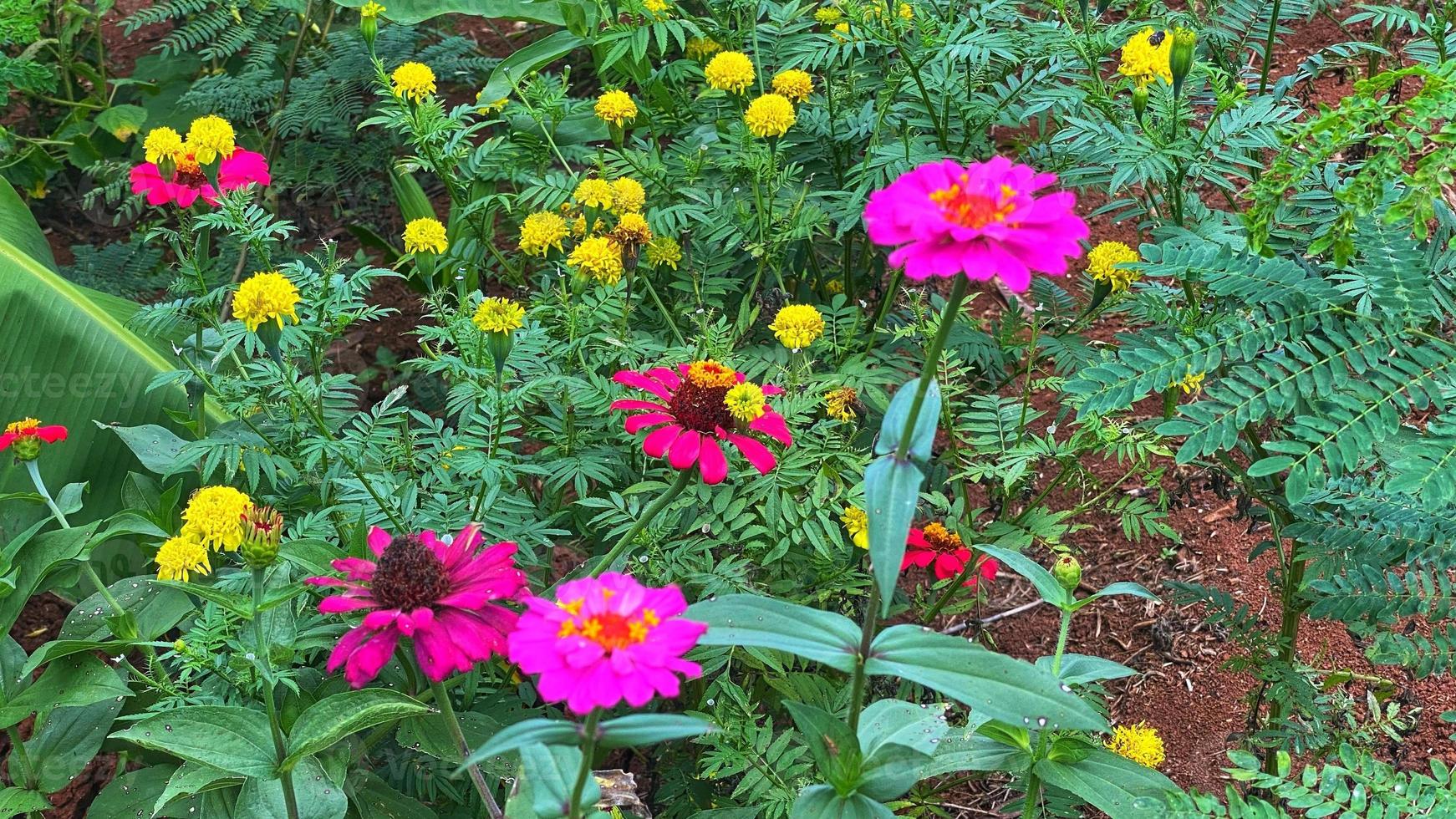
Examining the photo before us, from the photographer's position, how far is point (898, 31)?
6.74 ft

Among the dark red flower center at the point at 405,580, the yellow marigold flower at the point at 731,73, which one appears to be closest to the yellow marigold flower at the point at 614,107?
the yellow marigold flower at the point at 731,73

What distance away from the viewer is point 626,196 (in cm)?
199

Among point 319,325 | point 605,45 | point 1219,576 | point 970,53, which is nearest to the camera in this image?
point 319,325

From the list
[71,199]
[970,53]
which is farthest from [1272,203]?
[71,199]

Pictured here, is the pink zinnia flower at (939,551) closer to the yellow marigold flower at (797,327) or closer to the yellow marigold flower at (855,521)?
the yellow marigold flower at (855,521)

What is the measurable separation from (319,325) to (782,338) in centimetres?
70

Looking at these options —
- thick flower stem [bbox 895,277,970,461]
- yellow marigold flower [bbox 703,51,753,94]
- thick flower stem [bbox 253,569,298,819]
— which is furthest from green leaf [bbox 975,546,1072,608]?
yellow marigold flower [bbox 703,51,753,94]

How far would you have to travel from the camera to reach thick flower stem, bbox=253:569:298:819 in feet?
4.40

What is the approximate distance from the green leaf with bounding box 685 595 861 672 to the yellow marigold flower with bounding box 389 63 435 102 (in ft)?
4.22

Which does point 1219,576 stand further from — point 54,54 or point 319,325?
point 54,54

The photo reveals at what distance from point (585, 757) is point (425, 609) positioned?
13.3 inches

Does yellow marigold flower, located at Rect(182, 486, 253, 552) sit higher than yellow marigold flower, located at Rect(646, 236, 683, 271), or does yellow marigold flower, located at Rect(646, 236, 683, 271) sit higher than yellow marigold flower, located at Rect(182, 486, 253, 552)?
yellow marigold flower, located at Rect(182, 486, 253, 552)

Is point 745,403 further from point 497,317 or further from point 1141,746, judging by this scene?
Result: point 1141,746

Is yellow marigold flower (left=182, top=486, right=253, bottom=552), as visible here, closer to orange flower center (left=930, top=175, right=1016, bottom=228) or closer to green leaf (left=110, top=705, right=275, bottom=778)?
green leaf (left=110, top=705, right=275, bottom=778)
